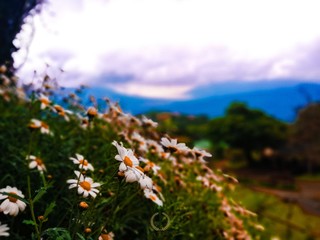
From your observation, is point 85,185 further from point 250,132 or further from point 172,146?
point 250,132

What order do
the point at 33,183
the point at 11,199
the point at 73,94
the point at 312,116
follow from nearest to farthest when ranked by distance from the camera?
1. the point at 11,199
2. the point at 33,183
3. the point at 73,94
4. the point at 312,116

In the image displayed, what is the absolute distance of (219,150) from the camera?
34.0 metres

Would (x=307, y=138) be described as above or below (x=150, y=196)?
above

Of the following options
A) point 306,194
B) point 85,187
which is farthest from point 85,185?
point 306,194

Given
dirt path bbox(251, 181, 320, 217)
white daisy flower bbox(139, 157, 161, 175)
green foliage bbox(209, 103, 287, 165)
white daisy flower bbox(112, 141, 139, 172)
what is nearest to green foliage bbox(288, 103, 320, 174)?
green foliage bbox(209, 103, 287, 165)

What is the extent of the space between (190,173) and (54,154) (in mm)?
794

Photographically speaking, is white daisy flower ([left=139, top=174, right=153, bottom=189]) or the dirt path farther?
the dirt path

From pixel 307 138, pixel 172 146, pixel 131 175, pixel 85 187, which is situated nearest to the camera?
Answer: pixel 131 175

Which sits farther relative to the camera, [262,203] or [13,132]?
[262,203]

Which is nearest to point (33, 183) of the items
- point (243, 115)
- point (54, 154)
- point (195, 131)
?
point (54, 154)

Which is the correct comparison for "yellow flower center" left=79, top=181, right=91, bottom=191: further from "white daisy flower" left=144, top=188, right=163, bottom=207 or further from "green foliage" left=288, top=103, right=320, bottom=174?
"green foliage" left=288, top=103, right=320, bottom=174

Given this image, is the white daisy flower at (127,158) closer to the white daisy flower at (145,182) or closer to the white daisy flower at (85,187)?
the white daisy flower at (145,182)

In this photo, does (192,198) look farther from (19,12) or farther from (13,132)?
(19,12)

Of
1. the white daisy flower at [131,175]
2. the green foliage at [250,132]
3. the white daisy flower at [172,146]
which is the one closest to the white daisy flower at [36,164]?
the white daisy flower at [172,146]
